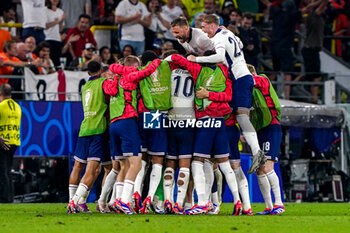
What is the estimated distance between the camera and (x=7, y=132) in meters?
16.4

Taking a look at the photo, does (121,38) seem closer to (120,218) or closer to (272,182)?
(272,182)

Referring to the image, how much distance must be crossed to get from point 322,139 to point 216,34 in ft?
26.8

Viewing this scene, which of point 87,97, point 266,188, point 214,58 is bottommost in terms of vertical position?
point 266,188

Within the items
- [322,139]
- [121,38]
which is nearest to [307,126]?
[322,139]

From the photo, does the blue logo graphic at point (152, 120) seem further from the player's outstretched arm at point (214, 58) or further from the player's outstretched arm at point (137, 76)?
the player's outstretched arm at point (214, 58)

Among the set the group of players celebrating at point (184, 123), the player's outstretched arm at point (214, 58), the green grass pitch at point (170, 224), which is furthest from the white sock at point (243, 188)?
the player's outstretched arm at point (214, 58)

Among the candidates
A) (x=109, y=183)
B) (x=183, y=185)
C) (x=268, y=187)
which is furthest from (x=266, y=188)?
(x=109, y=183)

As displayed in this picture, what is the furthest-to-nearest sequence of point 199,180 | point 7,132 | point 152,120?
point 7,132, point 152,120, point 199,180

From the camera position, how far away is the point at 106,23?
22141mm

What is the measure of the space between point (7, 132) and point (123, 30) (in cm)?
556

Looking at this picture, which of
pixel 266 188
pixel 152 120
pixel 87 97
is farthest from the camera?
pixel 87 97

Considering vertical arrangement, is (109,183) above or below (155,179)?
below

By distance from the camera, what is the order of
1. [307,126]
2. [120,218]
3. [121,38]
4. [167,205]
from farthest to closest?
[121,38], [307,126], [167,205], [120,218]

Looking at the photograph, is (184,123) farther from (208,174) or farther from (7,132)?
(7,132)
